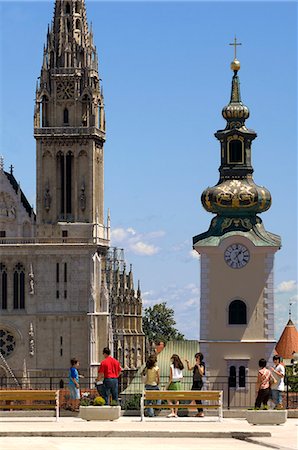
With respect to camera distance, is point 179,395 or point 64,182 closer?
point 179,395

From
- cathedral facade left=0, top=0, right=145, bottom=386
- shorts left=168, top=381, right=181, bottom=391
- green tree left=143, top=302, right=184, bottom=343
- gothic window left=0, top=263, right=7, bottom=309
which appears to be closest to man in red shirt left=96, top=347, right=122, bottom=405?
shorts left=168, top=381, right=181, bottom=391

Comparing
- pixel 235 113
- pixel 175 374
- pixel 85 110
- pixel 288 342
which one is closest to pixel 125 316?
pixel 288 342

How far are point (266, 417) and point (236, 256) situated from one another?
22.3m

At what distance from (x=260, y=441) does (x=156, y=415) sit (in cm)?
710

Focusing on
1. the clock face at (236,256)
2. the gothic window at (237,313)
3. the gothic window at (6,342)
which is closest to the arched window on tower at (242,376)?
the gothic window at (237,313)

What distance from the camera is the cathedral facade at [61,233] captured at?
114625 millimetres

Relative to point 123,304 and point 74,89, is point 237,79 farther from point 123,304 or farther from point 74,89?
point 123,304

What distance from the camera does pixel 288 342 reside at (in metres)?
131

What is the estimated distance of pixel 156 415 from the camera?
40.5 m

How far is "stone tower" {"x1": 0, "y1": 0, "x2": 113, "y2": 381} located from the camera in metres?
115

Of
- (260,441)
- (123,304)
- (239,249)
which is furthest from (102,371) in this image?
(123,304)

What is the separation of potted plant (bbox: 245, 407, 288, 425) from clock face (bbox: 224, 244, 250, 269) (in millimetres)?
21890

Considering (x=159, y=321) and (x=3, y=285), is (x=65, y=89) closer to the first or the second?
(x=3, y=285)

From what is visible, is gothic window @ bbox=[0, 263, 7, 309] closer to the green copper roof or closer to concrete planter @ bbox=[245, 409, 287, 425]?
the green copper roof
